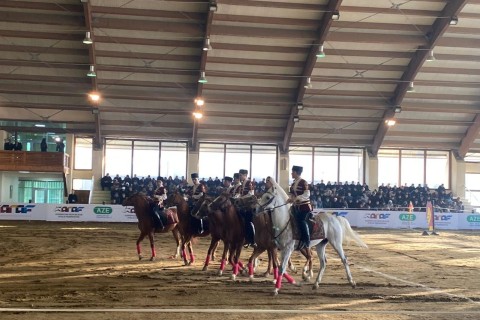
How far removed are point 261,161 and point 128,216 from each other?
457 inches

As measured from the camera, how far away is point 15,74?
95.2 feet

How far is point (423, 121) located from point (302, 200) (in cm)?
2637

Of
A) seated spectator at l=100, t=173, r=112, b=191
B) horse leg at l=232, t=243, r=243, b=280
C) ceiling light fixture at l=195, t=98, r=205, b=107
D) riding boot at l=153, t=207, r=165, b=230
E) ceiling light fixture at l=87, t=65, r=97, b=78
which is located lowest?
horse leg at l=232, t=243, r=243, b=280

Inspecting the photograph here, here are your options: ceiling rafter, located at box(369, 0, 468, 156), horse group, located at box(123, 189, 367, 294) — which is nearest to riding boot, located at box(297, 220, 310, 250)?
horse group, located at box(123, 189, 367, 294)

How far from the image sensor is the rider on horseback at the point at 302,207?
1044 cm

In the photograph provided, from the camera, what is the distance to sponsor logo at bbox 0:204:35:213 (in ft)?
96.6

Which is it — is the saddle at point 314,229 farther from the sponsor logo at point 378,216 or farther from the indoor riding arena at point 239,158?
the sponsor logo at point 378,216

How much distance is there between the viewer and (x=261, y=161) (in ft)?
123

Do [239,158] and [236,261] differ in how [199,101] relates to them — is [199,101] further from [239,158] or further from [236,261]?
[236,261]

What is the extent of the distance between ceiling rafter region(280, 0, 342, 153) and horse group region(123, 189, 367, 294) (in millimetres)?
14158

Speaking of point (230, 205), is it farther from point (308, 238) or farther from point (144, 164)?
point (144, 164)

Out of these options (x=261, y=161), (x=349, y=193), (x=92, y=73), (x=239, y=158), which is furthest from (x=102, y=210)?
(x=349, y=193)

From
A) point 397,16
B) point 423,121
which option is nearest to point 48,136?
point 397,16

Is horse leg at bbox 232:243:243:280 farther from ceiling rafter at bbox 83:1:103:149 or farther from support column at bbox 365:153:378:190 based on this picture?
support column at bbox 365:153:378:190
